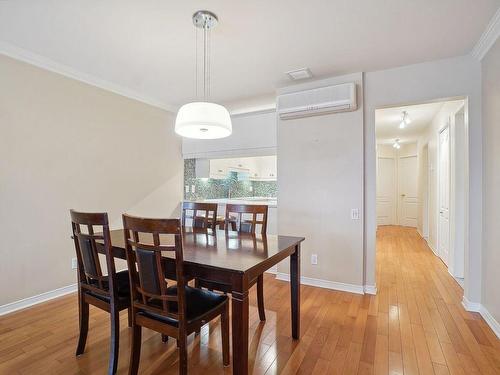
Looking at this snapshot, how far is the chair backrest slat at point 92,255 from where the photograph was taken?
166 centimetres

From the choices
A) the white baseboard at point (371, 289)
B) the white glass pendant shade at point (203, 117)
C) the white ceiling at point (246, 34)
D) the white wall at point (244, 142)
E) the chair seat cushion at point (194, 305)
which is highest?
the white ceiling at point (246, 34)

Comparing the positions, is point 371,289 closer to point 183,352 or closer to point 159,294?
point 183,352

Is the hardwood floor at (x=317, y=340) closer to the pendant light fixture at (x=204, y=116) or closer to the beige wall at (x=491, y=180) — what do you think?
the beige wall at (x=491, y=180)

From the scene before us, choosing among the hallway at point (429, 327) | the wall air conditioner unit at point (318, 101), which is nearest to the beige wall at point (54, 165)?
the wall air conditioner unit at point (318, 101)

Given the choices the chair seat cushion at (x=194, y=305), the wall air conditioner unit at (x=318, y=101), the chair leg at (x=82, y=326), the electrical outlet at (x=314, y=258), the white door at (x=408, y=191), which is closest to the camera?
the chair seat cushion at (x=194, y=305)

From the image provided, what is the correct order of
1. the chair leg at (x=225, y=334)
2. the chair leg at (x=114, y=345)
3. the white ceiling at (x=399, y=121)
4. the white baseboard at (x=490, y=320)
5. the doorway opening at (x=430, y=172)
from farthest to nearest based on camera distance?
the white ceiling at (x=399, y=121) < the doorway opening at (x=430, y=172) < the white baseboard at (x=490, y=320) < the chair leg at (x=225, y=334) < the chair leg at (x=114, y=345)

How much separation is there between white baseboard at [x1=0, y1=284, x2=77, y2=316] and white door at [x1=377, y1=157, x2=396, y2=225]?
7.78 m

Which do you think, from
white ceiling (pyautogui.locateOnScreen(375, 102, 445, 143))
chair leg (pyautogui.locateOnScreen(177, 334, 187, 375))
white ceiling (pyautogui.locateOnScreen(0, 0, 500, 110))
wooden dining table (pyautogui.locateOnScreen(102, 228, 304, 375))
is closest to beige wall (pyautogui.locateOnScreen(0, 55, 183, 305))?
white ceiling (pyautogui.locateOnScreen(0, 0, 500, 110))

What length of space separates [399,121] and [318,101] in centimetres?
310

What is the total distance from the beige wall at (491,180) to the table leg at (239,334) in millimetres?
2142

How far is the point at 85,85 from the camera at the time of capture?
3.17m

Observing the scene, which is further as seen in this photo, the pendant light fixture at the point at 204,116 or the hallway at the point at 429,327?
the pendant light fixture at the point at 204,116

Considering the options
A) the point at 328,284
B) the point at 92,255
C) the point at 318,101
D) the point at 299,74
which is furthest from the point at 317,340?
the point at 299,74

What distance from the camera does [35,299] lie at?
8.99 ft
